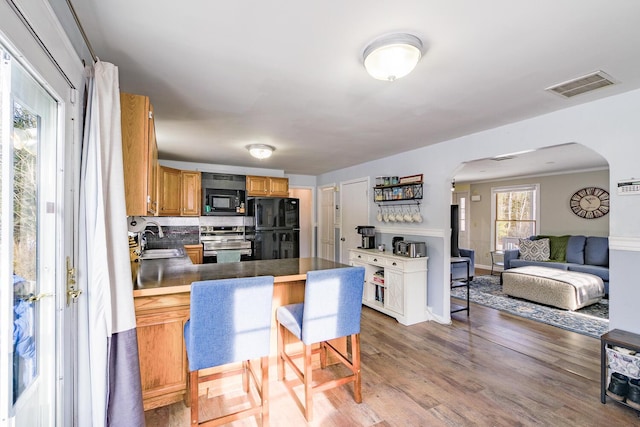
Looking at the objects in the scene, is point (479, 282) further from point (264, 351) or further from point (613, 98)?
point (264, 351)

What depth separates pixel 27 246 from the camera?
1117 mm

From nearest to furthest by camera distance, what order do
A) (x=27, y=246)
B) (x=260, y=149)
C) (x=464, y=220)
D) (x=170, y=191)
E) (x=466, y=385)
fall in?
1. (x=27, y=246)
2. (x=466, y=385)
3. (x=260, y=149)
4. (x=170, y=191)
5. (x=464, y=220)

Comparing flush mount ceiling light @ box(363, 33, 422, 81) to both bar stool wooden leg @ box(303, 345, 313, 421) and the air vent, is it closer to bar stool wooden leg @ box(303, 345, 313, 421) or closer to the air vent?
the air vent

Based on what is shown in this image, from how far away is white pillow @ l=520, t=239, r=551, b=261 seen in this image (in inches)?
226

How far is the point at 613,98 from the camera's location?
233 centimetres

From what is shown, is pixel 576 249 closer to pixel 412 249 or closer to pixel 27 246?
pixel 412 249

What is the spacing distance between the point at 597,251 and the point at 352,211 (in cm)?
433

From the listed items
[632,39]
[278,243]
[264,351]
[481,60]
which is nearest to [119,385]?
[264,351]

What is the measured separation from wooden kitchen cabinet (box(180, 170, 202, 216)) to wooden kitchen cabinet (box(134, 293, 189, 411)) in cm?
322

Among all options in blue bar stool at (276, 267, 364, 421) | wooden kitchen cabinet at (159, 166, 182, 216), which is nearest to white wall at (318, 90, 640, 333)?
blue bar stool at (276, 267, 364, 421)

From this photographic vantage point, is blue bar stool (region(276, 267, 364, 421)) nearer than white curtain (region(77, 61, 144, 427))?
No

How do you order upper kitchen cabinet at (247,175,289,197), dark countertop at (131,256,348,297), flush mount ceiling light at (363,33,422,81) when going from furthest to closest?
upper kitchen cabinet at (247,175,289,197) < dark countertop at (131,256,348,297) < flush mount ceiling light at (363,33,422,81)

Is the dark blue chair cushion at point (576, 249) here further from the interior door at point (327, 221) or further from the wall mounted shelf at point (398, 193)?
the interior door at point (327, 221)

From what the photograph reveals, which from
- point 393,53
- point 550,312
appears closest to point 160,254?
point 393,53
